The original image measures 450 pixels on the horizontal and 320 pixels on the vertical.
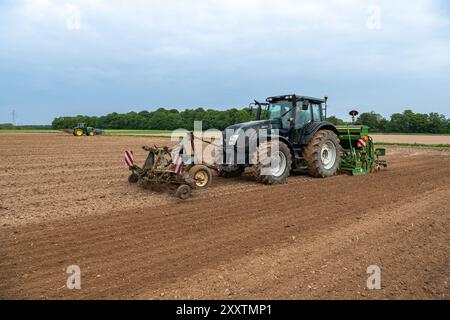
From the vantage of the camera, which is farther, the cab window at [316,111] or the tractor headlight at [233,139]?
the cab window at [316,111]

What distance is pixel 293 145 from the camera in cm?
1042

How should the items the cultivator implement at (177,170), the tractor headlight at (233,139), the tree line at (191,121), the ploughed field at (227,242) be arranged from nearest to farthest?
1. the ploughed field at (227,242)
2. the cultivator implement at (177,170)
3. the tractor headlight at (233,139)
4. the tree line at (191,121)

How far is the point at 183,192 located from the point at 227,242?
2.62 m

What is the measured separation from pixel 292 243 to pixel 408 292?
1.65 metres

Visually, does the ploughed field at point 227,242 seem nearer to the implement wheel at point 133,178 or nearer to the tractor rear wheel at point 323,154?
the implement wheel at point 133,178

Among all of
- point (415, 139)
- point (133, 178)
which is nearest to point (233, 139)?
point (133, 178)

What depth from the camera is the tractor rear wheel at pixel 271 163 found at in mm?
9008

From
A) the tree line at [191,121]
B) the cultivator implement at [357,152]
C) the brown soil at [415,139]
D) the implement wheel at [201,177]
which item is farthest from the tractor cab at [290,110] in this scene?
the brown soil at [415,139]

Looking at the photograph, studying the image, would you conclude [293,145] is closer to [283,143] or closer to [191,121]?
[283,143]

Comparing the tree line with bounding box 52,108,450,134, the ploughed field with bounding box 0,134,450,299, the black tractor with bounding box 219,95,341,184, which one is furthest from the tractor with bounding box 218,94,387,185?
the tree line with bounding box 52,108,450,134

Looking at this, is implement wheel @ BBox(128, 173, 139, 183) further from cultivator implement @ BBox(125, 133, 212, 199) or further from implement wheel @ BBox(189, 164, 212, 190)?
implement wheel @ BBox(189, 164, 212, 190)

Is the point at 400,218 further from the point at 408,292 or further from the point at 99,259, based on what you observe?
the point at 99,259

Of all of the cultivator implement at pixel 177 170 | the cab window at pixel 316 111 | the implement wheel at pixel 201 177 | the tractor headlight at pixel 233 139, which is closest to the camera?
the cultivator implement at pixel 177 170
